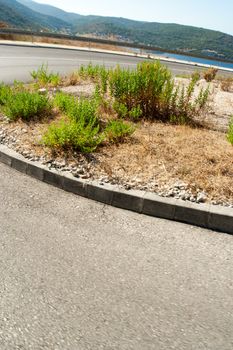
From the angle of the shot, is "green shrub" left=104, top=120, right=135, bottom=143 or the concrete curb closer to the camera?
the concrete curb

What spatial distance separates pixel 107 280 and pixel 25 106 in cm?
436

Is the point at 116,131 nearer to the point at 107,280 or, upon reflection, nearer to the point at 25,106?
the point at 25,106

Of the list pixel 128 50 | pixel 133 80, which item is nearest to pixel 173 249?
pixel 133 80

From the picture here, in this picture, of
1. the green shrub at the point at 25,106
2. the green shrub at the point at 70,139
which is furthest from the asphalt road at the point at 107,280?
the green shrub at the point at 25,106

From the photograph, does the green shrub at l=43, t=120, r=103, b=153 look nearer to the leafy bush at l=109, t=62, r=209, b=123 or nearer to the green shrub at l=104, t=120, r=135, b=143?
the green shrub at l=104, t=120, r=135, b=143

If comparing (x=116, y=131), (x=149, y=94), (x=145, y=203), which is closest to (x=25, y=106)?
(x=116, y=131)

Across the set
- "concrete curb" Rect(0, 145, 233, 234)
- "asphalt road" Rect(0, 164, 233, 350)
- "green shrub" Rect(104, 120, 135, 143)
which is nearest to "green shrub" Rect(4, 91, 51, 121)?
"green shrub" Rect(104, 120, 135, 143)

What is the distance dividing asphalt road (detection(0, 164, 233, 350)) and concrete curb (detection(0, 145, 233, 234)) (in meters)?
0.11

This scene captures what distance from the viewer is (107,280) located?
126 inches

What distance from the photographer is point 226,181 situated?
4719 millimetres

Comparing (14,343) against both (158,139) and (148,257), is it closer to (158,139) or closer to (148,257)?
(148,257)

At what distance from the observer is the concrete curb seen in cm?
412

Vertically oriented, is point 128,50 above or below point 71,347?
below

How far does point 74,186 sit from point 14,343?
2.47 meters
